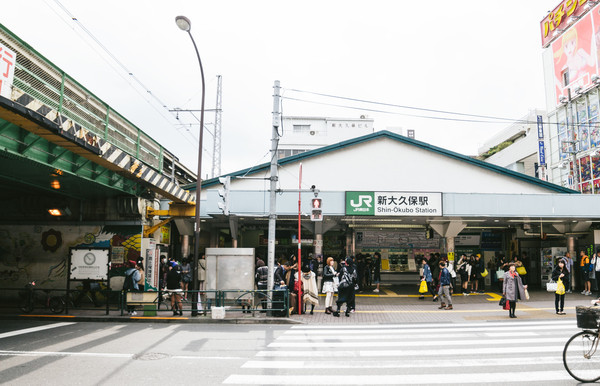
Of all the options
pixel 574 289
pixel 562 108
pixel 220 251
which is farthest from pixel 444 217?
pixel 562 108

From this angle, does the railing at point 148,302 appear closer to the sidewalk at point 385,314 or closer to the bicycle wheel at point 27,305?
the bicycle wheel at point 27,305

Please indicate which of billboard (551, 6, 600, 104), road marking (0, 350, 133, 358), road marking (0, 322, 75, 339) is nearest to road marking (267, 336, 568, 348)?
road marking (0, 350, 133, 358)

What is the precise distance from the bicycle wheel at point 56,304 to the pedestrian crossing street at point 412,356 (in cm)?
811

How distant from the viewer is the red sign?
34.9 meters

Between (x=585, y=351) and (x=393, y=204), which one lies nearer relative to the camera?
(x=585, y=351)

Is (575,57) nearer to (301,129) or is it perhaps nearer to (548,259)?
(548,259)

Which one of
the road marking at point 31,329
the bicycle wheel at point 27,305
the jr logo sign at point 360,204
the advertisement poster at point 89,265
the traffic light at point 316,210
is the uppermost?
the jr logo sign at point 360,204

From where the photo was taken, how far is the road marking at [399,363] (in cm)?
815

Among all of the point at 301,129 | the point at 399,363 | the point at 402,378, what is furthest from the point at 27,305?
the point at 301,129

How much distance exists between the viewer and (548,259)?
894 inches

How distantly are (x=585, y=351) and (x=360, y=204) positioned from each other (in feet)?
40.8

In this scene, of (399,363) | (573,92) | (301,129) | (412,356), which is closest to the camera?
(399,363)

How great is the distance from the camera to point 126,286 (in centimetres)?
1477

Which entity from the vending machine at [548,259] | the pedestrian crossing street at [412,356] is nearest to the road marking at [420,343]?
the pedestrian crossing street at [412,356]
